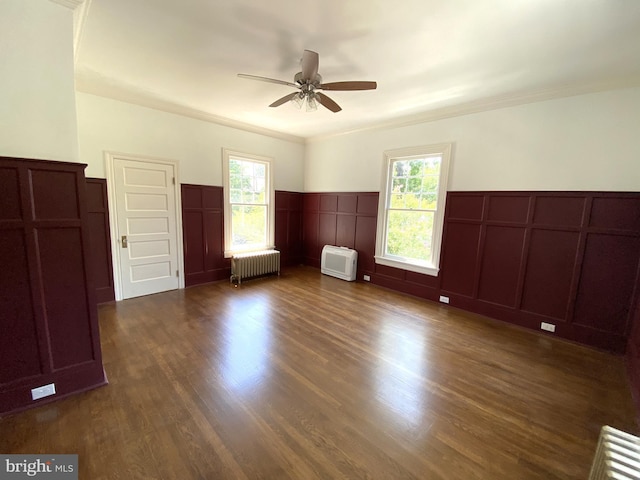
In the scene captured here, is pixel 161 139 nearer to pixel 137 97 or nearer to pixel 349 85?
pixel 137 97

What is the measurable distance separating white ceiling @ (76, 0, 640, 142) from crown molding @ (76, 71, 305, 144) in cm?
2

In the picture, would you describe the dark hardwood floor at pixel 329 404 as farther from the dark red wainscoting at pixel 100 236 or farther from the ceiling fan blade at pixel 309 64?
the ceiling fan blade at pixel 309 64

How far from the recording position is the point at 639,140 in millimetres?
2551

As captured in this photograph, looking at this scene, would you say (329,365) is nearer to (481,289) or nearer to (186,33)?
(481,289)

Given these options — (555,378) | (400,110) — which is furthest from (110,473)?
(400,110)

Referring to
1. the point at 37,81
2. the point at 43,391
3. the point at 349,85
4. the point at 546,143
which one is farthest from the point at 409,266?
the point at 37,81

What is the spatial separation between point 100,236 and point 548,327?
5.94 m

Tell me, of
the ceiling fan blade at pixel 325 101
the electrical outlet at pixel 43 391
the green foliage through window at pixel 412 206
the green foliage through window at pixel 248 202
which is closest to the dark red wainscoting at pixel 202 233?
the green foliage through window at pixel 248 202

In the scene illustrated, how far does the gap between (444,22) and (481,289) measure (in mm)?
3178

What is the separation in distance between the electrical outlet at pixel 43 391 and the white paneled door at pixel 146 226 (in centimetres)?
212

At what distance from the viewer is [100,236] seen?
352 cm

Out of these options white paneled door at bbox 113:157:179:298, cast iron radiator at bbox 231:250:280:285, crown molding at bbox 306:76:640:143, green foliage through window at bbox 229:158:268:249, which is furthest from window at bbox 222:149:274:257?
crown molding at bbox 306:76:640:143

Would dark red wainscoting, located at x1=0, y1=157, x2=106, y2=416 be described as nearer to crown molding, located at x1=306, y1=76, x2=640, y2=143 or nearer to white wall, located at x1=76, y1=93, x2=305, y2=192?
white wall, located at x1=76, y1=93, x2=305, y2=192

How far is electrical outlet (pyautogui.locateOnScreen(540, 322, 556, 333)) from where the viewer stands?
3084mm
